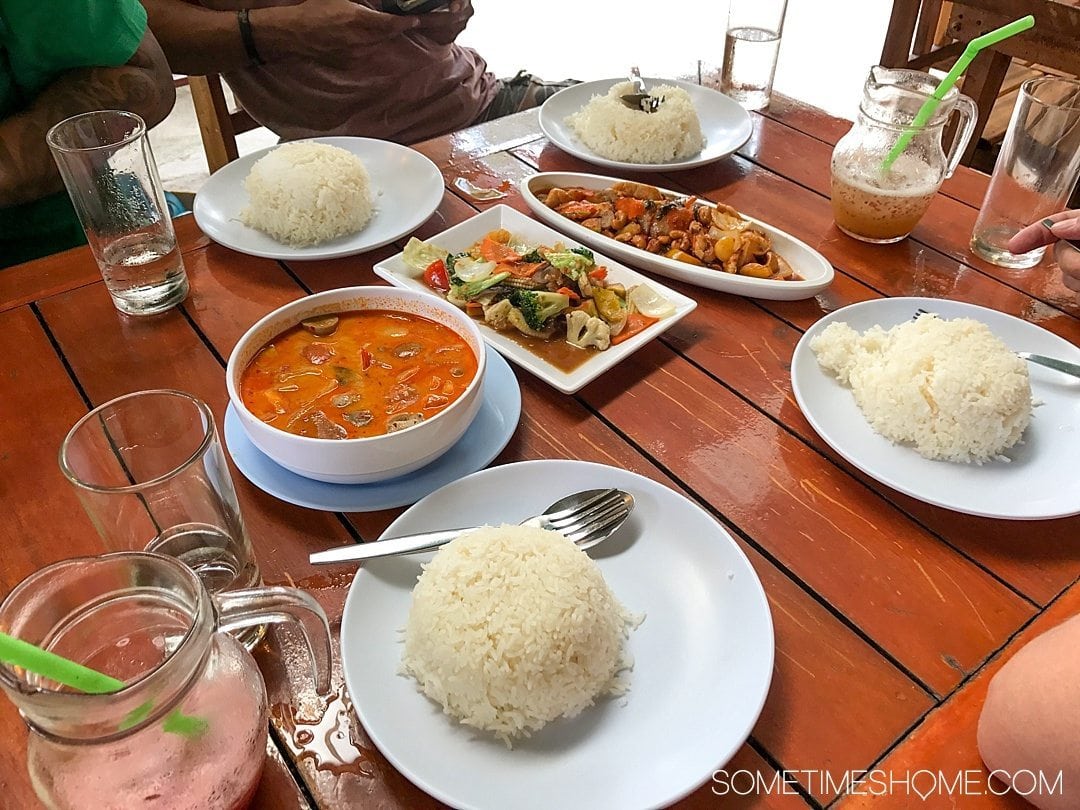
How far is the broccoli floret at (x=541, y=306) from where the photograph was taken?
137cm

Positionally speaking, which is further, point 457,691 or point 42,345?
point 42,345

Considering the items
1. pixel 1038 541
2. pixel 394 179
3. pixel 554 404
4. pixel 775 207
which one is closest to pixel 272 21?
pixel 394 179

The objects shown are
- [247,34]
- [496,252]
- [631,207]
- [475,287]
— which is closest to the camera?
[475,287]

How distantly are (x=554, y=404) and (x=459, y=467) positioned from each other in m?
0.22

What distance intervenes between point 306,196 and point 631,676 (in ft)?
3.72

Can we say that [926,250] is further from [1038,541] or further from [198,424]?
[198,424]

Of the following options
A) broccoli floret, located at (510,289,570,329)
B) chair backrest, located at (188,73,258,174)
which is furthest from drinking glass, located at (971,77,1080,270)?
chair backrest, located at (188,73,258,174)

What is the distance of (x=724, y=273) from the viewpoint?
150cm

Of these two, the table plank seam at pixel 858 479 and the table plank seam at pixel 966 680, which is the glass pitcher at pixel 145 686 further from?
the table plank seam at pixel 858 479

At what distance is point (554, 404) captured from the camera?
1.28 metres

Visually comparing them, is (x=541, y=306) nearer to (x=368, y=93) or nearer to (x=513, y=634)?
(x=513, y=634)

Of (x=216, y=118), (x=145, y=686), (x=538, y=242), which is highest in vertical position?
(x=145, y=686)

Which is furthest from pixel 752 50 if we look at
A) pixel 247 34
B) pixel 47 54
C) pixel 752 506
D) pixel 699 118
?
pixel 47 54

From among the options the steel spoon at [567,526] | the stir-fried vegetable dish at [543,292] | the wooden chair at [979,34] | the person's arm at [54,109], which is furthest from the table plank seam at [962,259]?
the person's arm at [54,109]
